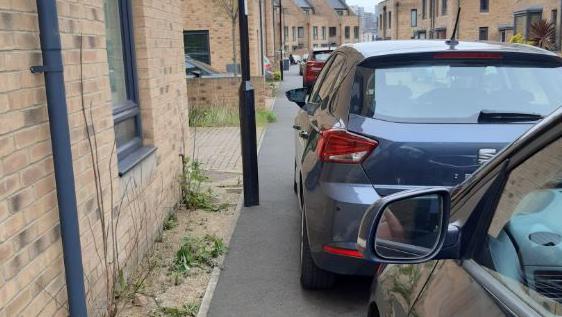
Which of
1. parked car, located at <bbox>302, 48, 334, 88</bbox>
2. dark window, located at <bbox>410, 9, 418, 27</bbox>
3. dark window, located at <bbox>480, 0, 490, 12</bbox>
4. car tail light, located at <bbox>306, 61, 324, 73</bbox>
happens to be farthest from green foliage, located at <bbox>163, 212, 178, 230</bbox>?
dark window, located at <bbox>410, 9, 418, 27</bbox>

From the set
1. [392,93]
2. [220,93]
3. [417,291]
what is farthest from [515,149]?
[220,93]

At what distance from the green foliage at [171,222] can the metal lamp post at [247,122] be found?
0.91m

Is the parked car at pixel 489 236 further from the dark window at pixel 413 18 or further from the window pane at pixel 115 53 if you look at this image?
the dark window at pixel 413 18

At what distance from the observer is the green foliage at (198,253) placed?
489cm

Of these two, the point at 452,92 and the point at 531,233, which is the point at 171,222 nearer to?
the point at 452,92

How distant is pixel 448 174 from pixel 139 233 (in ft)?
7.92

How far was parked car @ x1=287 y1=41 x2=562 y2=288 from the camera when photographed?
3607 mm

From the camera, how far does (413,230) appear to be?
1.91 metres

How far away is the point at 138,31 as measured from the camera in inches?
202

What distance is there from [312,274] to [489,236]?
2608 mm

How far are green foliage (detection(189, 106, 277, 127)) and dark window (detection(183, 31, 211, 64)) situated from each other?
655 cm

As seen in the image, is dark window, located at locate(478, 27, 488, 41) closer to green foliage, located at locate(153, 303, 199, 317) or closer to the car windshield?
the car windshield

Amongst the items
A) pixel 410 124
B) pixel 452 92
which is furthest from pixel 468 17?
pixel 410 124

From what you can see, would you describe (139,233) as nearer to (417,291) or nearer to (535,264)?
(417,291)
